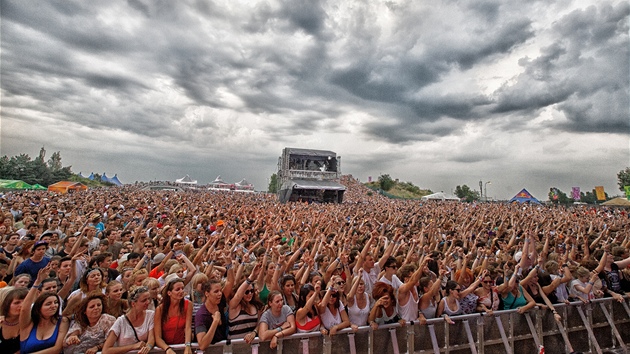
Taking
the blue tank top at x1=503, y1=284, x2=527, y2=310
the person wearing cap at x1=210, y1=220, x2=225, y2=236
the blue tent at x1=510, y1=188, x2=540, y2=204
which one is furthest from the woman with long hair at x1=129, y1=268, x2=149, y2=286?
the blue tent at x1=510, y1=188, x2=540, y2=204

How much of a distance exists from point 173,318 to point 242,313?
0.72 m

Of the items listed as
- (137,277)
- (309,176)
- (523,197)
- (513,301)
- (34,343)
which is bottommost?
(513,301)

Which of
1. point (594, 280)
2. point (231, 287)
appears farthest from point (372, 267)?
point (594, 280)

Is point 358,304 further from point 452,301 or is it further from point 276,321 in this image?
point 452,301

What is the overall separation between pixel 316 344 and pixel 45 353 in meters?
2.59

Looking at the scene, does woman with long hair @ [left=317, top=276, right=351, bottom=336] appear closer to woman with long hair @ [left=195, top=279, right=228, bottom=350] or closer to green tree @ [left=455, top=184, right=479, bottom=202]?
woman with long hair @ [left=195, top=279, right=228, bottom=350]

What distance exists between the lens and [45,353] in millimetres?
2893

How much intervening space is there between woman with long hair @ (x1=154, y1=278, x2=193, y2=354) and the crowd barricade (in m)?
0.13

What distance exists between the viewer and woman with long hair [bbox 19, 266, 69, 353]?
295 cm

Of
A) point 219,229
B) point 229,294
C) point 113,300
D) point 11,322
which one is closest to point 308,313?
point 229,294

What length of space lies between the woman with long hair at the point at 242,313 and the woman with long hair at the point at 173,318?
44 centimetres

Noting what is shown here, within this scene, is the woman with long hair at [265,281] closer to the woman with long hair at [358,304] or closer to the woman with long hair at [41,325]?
the woman with long hair at [358,304]

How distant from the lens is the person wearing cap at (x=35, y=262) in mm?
4777

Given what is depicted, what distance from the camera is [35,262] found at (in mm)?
4898
